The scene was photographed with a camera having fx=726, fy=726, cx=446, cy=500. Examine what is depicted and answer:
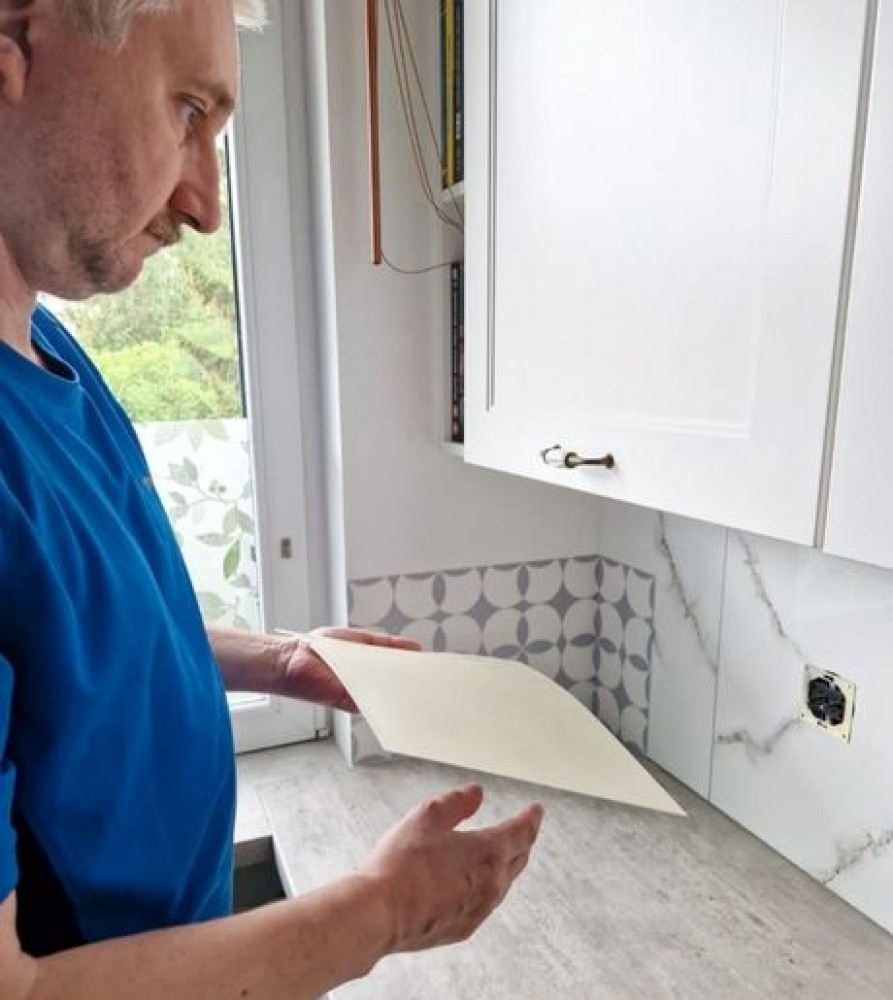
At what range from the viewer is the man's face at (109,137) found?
42 cm

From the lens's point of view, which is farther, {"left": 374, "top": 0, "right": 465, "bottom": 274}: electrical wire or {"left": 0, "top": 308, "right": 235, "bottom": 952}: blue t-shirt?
{"left": 374, "top": 0, "right": 465, "bottom": 274}: electrical wire

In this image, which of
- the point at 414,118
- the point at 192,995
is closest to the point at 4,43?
the point at 192,995

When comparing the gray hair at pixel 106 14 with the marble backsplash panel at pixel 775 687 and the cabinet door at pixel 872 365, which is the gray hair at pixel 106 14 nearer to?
the cabinet door at pixel 872 365

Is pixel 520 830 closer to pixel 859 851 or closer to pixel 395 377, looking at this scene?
pixel 859 851

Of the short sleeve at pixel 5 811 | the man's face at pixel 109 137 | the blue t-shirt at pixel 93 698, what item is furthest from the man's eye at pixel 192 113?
the short sleeve at pixel 5 811

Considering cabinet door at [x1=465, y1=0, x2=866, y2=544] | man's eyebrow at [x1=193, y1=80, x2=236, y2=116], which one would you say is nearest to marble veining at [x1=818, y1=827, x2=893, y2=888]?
cabinet door at [x1=465, y1=0, x2=866, y2=544]

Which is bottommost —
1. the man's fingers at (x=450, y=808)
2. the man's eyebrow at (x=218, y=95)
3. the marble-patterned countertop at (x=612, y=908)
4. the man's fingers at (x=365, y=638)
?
the marble-patterned countertop at (x=612, y=908)

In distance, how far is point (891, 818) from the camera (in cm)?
79

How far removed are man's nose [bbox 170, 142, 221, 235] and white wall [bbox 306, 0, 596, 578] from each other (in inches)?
20.2

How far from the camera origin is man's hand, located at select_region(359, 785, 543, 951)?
0.49 meters

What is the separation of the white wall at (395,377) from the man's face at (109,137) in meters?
0.55

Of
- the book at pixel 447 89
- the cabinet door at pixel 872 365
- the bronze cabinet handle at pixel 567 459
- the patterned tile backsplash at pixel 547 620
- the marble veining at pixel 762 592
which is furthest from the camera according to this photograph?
the patterned tile backsplash at pixel 547 620

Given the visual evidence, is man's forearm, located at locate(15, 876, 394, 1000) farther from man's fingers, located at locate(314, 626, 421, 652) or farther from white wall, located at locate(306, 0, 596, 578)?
white wall, located at locate(306, 0, 596, 578)

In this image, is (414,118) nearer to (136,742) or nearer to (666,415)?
(666,415)
